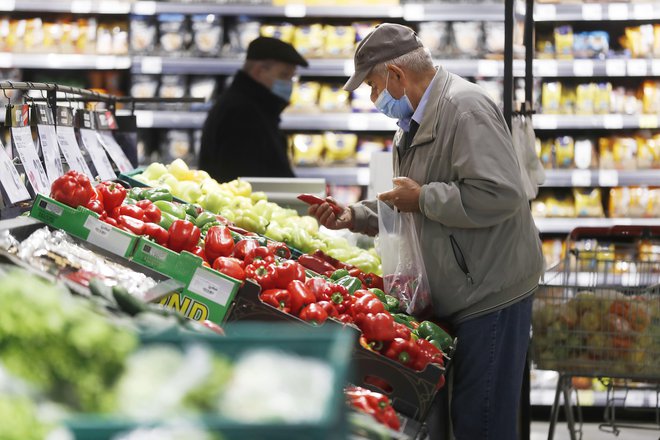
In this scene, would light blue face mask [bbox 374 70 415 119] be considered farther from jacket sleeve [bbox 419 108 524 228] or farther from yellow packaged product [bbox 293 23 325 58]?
yellow packaged product [bbox 293 23 325 58]

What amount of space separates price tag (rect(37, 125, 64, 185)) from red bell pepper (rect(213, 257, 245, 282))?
532mm

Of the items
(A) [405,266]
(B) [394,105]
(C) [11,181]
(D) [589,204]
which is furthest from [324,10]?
(C) [11,181]

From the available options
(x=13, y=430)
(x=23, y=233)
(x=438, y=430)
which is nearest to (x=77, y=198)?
(x=23, y=233)

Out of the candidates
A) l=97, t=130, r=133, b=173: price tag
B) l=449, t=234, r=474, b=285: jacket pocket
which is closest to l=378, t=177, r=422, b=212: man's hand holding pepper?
l=449, t=234, r=474, b=285: jacket pocket

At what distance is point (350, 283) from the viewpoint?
2727 mm

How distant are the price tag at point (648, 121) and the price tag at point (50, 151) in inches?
155

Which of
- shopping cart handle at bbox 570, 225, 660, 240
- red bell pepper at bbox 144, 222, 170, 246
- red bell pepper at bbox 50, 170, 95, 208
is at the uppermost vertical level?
red bell pepper at bbox 50, 170, 95, 208

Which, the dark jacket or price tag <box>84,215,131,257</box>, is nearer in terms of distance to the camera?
price tag <box>84,215,131,257</box>

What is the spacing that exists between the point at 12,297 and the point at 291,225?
252cm

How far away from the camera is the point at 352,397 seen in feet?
5.55

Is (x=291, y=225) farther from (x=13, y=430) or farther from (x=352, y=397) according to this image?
(x=13, y=430)

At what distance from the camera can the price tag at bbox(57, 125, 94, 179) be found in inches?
110

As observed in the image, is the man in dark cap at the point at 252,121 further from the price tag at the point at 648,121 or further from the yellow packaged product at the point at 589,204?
the price tag at the point at 648,121

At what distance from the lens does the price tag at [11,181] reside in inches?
84.3
